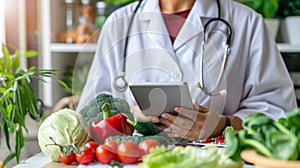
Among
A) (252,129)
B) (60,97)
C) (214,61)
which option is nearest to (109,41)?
(214,61)

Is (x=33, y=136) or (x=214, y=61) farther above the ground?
(x=214, y=61)

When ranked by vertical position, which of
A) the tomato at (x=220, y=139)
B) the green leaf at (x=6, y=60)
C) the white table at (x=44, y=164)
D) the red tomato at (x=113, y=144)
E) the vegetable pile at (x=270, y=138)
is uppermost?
the green leaf at (x=6, y=60)

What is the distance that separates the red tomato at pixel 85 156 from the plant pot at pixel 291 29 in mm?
1383

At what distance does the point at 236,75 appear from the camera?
4.96 feet

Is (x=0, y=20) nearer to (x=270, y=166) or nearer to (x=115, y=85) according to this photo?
(x=115, y=85)

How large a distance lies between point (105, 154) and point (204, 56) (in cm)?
54

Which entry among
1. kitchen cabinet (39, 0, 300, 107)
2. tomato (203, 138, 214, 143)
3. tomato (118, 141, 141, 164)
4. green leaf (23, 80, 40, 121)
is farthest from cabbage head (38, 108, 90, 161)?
kitchen cabinet (39, 0, 300, 107)

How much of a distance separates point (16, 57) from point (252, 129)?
3.65 ft

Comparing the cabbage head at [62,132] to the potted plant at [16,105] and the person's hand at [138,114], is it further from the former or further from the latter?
the potted plant at [16,105]

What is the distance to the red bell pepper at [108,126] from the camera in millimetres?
1071

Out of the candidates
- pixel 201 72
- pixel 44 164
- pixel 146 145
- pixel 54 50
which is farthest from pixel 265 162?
pixel 54 50

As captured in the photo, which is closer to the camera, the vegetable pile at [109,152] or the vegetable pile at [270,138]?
the vegetable pile at [270,138]

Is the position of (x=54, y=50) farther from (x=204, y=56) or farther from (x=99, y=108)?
(x=99, y=108)

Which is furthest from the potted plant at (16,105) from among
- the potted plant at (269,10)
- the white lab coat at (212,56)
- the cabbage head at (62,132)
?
the potted plant at (269,10)
